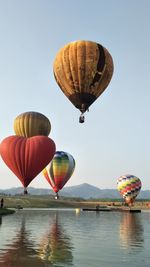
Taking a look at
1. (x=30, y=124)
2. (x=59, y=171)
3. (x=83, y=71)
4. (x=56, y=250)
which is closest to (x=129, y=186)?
(x=59, y=171)

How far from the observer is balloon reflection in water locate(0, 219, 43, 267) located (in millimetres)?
19453

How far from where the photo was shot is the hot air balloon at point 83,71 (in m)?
50.2

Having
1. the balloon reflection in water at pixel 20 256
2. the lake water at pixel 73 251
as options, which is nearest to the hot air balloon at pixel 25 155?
the lake water at pixel 73 251

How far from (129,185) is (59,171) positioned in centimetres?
2445

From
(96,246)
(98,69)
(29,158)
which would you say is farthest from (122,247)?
(29,158)

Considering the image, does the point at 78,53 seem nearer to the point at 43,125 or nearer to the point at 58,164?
the point at 43,125

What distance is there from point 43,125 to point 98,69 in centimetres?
3024

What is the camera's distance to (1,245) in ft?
83.0

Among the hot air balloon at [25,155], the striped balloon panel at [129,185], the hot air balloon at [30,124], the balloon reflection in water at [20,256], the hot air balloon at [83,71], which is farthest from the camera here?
the striped balloon panel at [129,185]

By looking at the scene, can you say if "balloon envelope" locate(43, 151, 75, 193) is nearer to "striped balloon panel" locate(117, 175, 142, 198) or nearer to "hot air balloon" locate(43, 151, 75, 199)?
"hot air balloon" locate(43, 151, 75, 199)

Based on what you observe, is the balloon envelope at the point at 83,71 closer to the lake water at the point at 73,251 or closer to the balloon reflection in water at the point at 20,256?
the lake water at the point at 73,251

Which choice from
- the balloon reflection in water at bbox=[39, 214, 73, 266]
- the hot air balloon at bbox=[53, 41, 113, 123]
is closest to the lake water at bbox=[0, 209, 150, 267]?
the balloon reflection in water at bbox=[39, 214, 73, 266]

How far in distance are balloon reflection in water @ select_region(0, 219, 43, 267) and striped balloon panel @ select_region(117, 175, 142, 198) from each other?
90278 millimetres

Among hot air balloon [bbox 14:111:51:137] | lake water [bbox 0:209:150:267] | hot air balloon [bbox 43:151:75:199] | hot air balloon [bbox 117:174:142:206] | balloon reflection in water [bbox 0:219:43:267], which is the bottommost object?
lake water [bbox 0:209:150:267]
